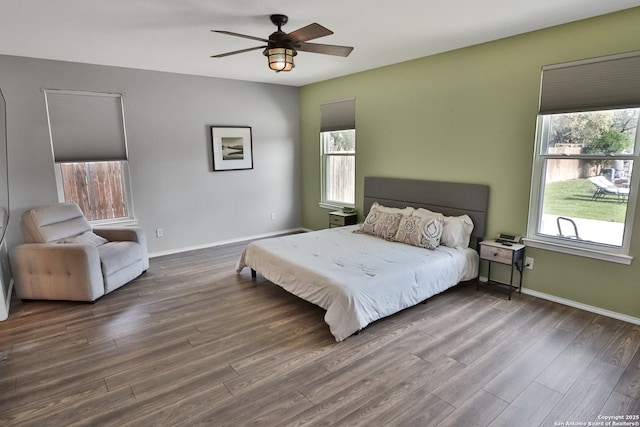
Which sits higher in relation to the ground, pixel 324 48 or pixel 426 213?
pixel 324 48

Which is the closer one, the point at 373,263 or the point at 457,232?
the point at 373,263

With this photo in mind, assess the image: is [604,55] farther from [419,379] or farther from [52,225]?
[52,225]

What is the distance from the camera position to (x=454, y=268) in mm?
3695

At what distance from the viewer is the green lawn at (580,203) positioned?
3.16m

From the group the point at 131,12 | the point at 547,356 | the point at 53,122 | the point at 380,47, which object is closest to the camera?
the point at 547,356

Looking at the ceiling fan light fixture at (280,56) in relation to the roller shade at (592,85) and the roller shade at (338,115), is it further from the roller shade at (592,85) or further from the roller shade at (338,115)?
the roller shade at (338,115)

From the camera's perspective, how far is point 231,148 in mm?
5758

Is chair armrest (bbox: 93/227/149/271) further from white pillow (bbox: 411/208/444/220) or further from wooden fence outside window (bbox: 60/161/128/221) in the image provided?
white pillow (bbox: 411/208/444/220)

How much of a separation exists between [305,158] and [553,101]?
13.1 feet

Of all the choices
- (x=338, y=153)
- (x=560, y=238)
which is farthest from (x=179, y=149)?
(x=560, y=238)

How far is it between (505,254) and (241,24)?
130 inches

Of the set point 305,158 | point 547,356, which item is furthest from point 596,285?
point 305,158

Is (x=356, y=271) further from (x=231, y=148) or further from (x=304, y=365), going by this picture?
(x=231, y=148)

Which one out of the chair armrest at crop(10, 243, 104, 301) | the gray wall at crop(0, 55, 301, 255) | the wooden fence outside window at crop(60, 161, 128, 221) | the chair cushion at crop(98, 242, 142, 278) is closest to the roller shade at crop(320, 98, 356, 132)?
the gray wall at crop(0, 55, 301, 255)
